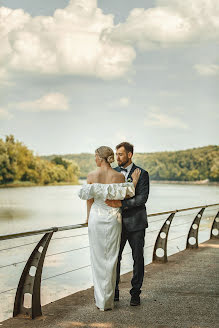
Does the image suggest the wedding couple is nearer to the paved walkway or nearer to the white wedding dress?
the white wedding dress

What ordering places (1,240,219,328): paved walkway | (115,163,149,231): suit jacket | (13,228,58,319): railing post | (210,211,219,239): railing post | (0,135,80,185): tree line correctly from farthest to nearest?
(0,135,80,185): tree line, (210,211,219,239): railing post, (115,163,149,231): suit jacket, (13,228,58,319): railing post, (1,240,219,328): paved walkway

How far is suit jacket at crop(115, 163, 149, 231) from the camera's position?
4.62 m

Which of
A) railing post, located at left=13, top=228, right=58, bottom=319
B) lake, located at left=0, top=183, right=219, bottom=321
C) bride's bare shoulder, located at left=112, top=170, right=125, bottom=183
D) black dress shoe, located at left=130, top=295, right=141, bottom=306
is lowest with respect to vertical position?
lake, located at left=0, top=183, right=219, bottom=321

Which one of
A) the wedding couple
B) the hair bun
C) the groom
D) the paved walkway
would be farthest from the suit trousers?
the hair bun

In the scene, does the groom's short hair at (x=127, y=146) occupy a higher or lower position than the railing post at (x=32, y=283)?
higher

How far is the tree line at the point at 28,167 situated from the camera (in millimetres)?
93938

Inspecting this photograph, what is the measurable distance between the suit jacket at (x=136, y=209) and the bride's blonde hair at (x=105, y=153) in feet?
1.38

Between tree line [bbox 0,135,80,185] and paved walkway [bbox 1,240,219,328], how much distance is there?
282 ft

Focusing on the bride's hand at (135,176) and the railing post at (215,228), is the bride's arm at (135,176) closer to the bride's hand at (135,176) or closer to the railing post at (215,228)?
the bride's hand at (135,176)

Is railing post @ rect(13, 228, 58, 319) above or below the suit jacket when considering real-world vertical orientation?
below

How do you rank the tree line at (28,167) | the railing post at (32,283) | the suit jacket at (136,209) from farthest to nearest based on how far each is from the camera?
the tree line at (28,167), the suit jacket at (136,209), the railing post at (32,283)

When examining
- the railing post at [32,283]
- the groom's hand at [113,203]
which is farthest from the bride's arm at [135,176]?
the railing post at [32,283]

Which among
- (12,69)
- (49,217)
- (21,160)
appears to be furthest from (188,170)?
(49,217)

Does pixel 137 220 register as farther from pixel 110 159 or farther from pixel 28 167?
pixel 28 167
